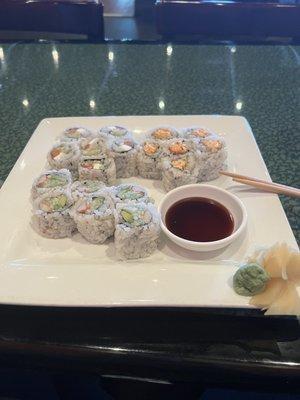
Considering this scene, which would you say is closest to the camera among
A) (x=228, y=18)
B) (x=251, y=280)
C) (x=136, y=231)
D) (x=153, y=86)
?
(x=251, y=280)

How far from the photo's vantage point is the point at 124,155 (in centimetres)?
154

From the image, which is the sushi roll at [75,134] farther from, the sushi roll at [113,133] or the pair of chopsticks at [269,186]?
the pair of chopsticks at [269,186]

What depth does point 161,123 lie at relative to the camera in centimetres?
176

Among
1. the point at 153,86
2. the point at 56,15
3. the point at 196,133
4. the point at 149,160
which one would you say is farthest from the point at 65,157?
the point at 56,15

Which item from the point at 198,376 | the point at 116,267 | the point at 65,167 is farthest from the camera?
the point at 65,167

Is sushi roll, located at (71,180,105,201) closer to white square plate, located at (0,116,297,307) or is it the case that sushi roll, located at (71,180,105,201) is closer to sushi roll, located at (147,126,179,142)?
white square plate, located at (0,116,297,307)

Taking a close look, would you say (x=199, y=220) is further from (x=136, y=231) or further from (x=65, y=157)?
(x=65, y=157)

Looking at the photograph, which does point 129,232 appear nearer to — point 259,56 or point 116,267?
point 116,267

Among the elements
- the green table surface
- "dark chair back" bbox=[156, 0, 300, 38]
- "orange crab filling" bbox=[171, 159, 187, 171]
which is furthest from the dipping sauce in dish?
"dark chair back" bbox=[156, 0, 300, 38]

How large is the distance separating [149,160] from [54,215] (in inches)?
18.0

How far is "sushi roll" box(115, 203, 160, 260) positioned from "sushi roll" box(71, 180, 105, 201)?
156mm

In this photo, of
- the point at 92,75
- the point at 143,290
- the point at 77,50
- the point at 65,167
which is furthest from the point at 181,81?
the point at 143,290

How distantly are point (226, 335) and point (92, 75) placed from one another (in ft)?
5.87

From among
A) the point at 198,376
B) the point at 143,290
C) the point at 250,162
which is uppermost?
the point at 250,162
